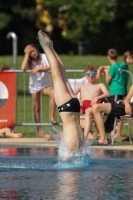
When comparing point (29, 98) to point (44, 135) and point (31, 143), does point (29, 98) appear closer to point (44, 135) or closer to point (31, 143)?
point (44, 135)

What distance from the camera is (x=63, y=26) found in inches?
2694

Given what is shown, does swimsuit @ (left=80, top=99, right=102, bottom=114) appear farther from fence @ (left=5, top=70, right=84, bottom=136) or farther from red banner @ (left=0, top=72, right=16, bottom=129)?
red banner @ (left=0, top=72, right=16, bottom=129)

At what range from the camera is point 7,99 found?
1454 cm

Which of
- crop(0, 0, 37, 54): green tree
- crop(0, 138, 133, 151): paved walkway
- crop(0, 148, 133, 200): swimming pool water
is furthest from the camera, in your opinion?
crop(0, 0, 37, 54): green tree

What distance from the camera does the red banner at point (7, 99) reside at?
1449cm

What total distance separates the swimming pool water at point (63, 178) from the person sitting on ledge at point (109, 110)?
125cm

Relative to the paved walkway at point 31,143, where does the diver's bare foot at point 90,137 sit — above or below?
above

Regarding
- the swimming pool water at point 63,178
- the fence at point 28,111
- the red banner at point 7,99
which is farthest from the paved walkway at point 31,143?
the swimming pool water at point 63,178

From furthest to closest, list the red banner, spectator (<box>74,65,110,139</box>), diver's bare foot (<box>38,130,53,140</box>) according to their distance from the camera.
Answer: the red banner
diver's bare foot (<box>38,130,53,140</box>)
spectator (<box>74,65,110,139</box>)

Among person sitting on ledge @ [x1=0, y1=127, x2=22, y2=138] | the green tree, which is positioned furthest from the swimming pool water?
the green tree

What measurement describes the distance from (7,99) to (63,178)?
5638mm

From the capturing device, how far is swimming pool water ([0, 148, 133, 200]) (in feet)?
26.0

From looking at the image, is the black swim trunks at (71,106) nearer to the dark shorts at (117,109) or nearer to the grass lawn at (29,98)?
the dark shorts at (117,109)

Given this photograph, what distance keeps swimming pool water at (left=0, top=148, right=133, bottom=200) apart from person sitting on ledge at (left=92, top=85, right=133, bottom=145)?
4.09 ft
